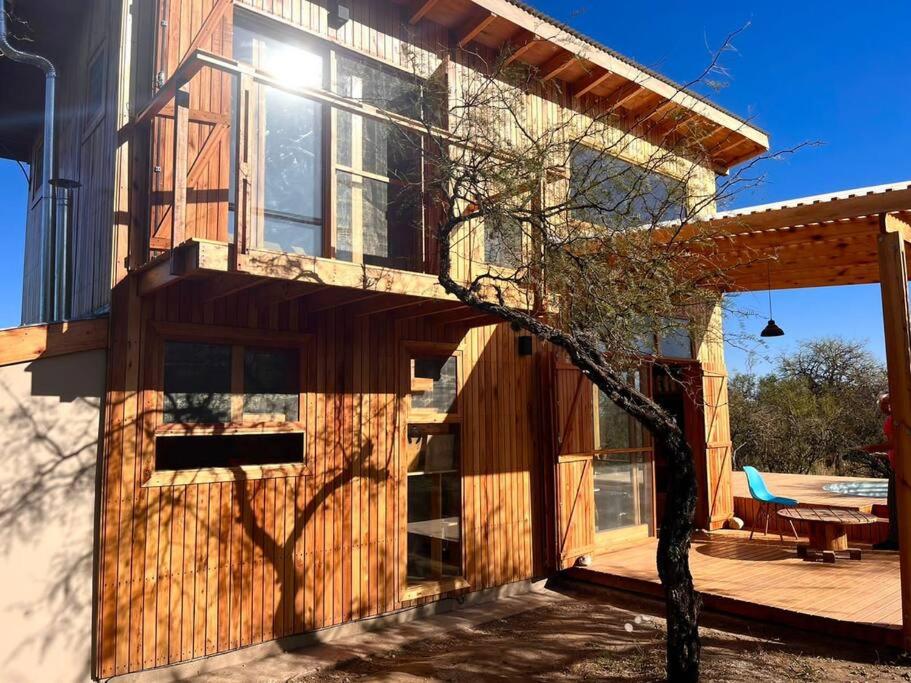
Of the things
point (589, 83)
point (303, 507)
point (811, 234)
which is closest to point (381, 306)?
point (303, 507)

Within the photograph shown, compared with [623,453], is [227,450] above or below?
above

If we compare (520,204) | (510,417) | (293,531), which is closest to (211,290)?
(293,531)

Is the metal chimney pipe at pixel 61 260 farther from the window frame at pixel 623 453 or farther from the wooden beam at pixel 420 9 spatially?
the window frame at pixel 623 453

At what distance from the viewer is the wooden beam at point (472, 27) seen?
680cm

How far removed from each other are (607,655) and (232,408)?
3.34 meters

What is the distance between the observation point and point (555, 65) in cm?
761

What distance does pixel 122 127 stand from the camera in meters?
4.79

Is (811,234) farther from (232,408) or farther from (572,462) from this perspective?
(232,408)

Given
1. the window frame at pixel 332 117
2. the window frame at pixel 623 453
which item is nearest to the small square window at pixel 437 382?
the window frame at pixel 332 117

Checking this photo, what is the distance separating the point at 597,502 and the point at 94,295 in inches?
219

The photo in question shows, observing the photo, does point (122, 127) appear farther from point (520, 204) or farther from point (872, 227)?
point (872, 227)

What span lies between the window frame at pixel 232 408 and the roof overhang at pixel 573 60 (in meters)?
3.36

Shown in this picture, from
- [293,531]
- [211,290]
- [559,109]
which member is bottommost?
[293,531]

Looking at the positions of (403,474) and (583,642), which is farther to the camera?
(403,474)
